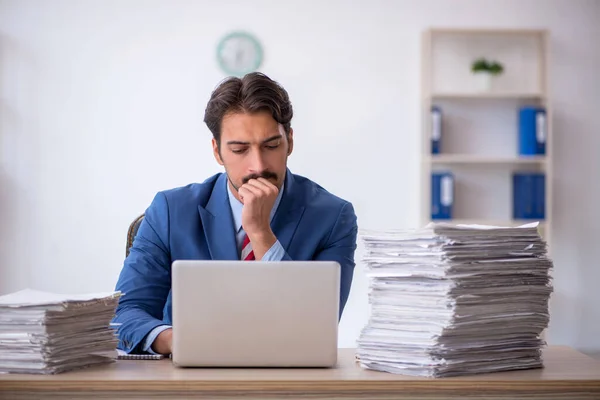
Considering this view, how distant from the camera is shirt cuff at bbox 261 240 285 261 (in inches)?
87.1

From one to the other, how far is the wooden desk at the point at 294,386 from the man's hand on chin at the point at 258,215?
0.84 metres

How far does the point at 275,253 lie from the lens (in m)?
2.23

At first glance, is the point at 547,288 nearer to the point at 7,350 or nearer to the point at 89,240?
the point at 7,350

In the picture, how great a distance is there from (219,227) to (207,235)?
0.04 meters

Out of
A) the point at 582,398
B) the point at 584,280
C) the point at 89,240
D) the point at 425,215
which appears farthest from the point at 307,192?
the point at 584,280

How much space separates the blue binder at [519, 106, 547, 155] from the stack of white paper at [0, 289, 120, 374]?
3738 mm

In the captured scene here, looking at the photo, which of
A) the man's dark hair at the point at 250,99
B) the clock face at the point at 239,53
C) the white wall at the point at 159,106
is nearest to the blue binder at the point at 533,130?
the white wall at the point at 159,106

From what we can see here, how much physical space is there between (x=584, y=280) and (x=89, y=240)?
3006 mm

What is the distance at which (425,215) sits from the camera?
488 cm

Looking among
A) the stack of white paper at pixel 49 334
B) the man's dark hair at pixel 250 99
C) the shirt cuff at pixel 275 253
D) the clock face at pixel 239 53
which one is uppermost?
the clock face at pixel 239 53

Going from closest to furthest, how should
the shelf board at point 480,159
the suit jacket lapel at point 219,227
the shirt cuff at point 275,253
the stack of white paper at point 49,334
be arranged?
the stack of white paper at point 49,334 → the shirt cuff at point 275,253 → the suit jacket lapel at point 219,227 → the shelf board at point 480,159

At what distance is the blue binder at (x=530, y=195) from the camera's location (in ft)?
16.1

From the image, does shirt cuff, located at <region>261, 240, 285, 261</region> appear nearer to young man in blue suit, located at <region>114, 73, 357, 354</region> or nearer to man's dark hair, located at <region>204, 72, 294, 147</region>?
young man in blue suit, located at <region>114, 73, 357, 354</region>

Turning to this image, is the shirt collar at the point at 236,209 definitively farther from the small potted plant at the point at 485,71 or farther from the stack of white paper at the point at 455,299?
the small potted plant at the point at 485,71
